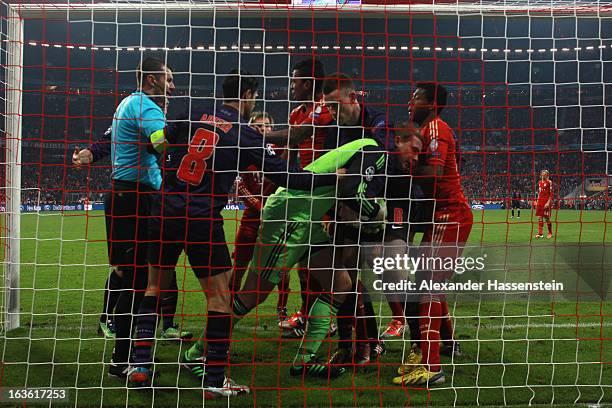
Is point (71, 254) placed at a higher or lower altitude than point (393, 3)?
lower

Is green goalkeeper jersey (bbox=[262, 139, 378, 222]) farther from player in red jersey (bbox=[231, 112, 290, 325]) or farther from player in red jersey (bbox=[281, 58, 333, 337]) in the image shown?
player in red jersey (bbox=[231, 112, 290, 325])

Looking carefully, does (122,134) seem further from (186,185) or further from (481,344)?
(481,344)

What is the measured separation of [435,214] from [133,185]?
2507 mm

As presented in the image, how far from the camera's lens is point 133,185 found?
516cm

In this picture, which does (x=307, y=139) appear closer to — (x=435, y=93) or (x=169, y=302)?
(x=435, y=93)

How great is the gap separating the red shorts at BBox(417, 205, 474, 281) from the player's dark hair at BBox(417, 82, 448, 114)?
0.87 m

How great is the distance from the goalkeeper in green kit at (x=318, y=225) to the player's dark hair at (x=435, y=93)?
440mm

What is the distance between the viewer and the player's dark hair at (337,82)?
503cm

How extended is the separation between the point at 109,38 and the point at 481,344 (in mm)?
38993

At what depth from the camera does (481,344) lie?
6.11m

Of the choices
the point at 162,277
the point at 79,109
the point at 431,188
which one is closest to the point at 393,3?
the point at 431,188

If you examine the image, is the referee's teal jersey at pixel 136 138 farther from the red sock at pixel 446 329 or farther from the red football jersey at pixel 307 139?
the red sock at pixel 446 329

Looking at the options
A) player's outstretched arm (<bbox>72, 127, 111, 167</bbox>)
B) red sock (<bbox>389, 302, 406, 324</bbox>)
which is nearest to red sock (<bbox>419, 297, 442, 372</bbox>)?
red sock (<bbox>389, 302, 406, 324</bbox>)

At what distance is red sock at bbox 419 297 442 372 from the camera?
4.73 m
